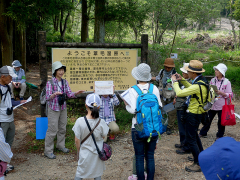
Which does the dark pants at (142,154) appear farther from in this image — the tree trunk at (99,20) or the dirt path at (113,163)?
the tree trunk at (99,20)

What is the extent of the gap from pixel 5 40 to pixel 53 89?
4.78m

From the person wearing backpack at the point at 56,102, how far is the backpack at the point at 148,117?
63.8 inches

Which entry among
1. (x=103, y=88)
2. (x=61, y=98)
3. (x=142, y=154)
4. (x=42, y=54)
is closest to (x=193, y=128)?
(x=142, y=154)

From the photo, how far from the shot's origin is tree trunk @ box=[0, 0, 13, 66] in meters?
7.57

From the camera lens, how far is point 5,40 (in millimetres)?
7840

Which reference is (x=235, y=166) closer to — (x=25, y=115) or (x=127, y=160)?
(x=127, y=160)

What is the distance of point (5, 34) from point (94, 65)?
415 centimetres

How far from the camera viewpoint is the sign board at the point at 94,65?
5.32m

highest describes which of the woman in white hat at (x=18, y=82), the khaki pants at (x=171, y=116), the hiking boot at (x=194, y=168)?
Answer: the woman in white hat at (x=18, y=82)

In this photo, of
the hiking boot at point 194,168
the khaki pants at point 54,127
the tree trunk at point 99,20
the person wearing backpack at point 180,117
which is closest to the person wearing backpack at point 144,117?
the hiking boot at point 194,168

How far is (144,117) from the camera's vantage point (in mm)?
3018

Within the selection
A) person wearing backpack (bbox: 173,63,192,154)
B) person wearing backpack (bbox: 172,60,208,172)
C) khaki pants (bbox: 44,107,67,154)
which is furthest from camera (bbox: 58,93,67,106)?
person wearing backpack (bbox: 173,63,192,154)

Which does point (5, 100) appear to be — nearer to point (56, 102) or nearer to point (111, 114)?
point (56, 102)

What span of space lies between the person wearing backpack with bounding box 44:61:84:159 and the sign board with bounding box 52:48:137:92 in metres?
1.04
